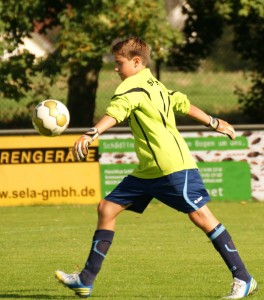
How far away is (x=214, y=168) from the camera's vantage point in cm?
1611

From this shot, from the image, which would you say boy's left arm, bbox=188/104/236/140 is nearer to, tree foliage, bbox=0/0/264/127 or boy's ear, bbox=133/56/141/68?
boy's ear, bbox=133/56/141/68

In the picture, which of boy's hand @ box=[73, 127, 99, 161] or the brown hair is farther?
the brown hair

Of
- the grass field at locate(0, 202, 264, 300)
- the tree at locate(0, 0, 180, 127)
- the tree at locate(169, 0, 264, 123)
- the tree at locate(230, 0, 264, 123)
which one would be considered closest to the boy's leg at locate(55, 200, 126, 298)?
the grass field at locate(0, 202, 264, 300)

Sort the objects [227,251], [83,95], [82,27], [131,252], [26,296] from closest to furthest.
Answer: [227,251]
[26,296]
[131,252]
[82,27]
[83,95]

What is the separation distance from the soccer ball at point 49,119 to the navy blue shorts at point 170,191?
0.86m

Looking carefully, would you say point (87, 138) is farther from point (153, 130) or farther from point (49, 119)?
point (49, 119)

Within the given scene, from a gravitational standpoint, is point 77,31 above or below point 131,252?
above

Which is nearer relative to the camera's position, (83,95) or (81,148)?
(81,148)

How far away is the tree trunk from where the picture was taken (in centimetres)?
2033

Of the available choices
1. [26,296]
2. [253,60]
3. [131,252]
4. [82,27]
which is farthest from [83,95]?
[26,296]

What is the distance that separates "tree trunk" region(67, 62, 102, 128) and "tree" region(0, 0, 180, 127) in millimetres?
1879

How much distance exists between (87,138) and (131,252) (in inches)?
145

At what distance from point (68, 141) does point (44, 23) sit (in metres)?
4.49

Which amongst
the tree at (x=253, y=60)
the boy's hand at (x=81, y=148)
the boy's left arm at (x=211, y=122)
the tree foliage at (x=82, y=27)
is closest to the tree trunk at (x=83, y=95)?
the tree foliage at (x=82, y=27)
